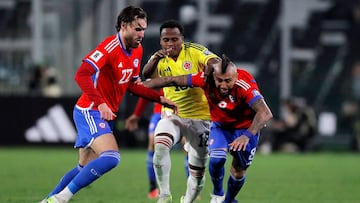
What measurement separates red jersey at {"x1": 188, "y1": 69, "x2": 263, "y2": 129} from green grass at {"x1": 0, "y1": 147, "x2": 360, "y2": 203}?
1584 millimetres

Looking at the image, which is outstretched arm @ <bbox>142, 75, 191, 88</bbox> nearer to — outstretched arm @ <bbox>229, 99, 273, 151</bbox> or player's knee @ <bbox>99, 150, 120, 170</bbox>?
outstretched arm @ <bbox>229, 99, 273, 151</bbox>

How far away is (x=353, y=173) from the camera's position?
19.4 m

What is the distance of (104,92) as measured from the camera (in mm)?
10875

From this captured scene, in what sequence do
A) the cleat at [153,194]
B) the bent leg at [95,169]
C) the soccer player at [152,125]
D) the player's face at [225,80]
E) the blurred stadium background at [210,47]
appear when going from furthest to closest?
the blurred stadium background at [210,47] → the cleat at [153,194] → the soccer player at [152,125] → the player's face at [225,80] → the bent leg at [95,169]

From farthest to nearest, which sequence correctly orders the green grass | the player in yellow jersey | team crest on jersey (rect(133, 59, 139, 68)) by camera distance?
the green grass, the player in yellow jersey, team crest on jersey (rect(133, 59, 139, 68))

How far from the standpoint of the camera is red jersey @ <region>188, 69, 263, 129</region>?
11.1 metres

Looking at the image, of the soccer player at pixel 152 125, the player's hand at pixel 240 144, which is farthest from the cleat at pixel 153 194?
the player's hand at pixel 240 144

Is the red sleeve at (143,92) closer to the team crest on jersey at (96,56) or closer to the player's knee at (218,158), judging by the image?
the team crest on jersey at (96,56)

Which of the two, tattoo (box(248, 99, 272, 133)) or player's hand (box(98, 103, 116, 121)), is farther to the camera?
tattoo (box(248, 99, 272, 133))

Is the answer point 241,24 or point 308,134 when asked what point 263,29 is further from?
point 308,134

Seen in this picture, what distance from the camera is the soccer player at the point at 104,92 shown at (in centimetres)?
1025

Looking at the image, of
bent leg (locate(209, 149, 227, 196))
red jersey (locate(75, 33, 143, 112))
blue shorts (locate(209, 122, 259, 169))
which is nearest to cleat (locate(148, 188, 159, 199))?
bent leg (locate(209, 149, 227, 196))

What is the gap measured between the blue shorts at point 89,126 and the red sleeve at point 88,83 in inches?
8.1

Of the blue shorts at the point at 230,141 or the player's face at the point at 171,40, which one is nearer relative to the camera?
the blue shorts at the point at 230,141
